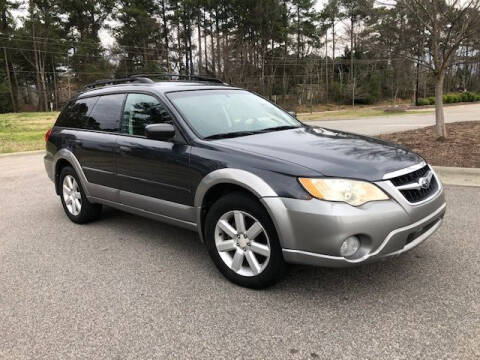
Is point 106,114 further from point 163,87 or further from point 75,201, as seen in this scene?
point 75,201

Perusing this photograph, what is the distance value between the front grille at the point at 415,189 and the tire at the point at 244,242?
3.18 feet

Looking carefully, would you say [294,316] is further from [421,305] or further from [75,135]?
[75,135]

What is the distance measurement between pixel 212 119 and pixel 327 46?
2271 inches

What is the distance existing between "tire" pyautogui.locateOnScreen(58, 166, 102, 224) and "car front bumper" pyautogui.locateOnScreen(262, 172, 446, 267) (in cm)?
295

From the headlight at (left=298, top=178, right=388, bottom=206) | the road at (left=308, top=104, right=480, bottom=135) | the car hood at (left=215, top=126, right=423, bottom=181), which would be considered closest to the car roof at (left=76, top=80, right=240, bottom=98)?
the car hood at (left=215, top=126, right=423, bottom=181)

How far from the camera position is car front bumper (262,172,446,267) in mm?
2842

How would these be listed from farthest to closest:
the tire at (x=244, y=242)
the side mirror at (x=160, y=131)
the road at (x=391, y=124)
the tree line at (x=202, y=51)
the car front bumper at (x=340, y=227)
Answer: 1. the tree line at (x=202, y=51)
2. the road at (x=391, y=124)
3. the side mirror at (x=160, y=131)
4. the tire at (x=244, y=242)
5. the car front bumper at (x=340, y=227)

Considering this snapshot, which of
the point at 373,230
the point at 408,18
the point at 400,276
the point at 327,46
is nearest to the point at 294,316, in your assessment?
the point at 373,230

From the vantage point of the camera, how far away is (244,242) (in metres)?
3.34

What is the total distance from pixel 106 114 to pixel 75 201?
1.28m

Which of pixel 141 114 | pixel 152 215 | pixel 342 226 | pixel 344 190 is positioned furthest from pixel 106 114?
pixel 342 226

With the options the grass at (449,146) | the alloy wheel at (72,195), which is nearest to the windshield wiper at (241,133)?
the alloy wheel at (72,195)

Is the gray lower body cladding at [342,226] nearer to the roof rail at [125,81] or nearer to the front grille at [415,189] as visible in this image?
the front grille at [415,189]

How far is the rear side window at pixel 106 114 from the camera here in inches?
182
